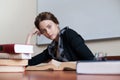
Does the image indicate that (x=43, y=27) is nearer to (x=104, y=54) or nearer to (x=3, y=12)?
(x=104, y=54)

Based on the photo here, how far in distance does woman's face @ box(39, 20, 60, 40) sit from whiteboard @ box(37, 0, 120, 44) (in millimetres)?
507

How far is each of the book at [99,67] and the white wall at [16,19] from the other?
2.17 metres

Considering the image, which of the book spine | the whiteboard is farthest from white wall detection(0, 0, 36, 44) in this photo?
the book spine

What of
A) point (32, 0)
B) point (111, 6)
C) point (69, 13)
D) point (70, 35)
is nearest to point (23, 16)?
point (32, 0)

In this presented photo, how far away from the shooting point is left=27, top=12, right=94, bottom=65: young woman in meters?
1.53

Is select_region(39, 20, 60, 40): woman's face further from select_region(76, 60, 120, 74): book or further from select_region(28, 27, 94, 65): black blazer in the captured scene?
select_region(76, 60, 120, 74): book

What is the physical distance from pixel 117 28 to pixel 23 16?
48.1 inches

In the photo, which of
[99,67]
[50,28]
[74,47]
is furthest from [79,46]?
[99,67]

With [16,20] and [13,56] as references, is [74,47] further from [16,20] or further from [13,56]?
[16,20]

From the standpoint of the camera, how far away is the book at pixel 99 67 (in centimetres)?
58

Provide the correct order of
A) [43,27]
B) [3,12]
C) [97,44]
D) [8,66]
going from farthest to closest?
1. [3,12]
2. [97,44]
3. [43,27]
4. [8,66]

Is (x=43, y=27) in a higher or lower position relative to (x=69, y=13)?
lower

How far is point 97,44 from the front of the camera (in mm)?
2148

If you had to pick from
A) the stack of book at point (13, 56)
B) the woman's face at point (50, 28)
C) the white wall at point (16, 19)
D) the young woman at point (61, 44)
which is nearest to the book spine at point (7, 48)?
the stack of book at point (13, 56)
